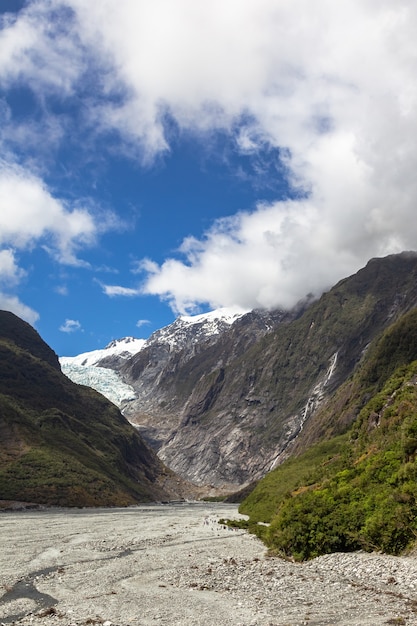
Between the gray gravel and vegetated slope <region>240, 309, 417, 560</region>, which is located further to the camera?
vegetated slope <region>240, 309, 417, 560</region>

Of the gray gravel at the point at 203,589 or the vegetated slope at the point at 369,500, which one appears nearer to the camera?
the gray gravel at the point at 203,589

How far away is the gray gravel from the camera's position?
2380 cm

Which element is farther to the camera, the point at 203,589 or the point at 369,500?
the point at 369,500

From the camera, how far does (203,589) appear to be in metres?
31.9

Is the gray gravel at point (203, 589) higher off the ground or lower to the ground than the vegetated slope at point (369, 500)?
lower

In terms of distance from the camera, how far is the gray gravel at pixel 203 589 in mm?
23797

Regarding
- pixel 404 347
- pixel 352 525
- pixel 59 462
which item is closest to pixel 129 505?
pixel 59 462

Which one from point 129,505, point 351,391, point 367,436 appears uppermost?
point 351,391

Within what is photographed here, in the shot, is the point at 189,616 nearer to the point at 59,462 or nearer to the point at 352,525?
the point at 352,525

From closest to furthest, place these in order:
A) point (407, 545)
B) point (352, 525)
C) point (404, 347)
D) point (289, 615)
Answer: point (289, 615)
point (407, 545)
point (352, 525)
point (404, 347)

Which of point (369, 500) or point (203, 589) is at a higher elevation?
point (369, 500)

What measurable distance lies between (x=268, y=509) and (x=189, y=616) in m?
68.3

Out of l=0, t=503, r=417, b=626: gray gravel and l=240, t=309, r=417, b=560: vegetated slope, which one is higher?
l=240, t=309, r=417, b=560: vegetated slope

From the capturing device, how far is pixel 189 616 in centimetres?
2516
